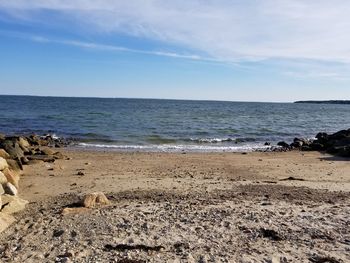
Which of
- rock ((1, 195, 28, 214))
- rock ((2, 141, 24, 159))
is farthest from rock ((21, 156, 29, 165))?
rock ((1, 195, 28, 214))

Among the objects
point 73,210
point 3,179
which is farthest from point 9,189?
point 73,210

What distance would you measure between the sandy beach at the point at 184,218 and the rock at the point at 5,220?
0.44ft

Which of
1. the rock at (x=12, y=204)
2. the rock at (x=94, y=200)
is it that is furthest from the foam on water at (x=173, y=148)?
the rock at (x=12, y=204)

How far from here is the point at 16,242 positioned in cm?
778

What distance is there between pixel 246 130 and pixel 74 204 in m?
30.9

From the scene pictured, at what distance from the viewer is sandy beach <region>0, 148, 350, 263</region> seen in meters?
7.28

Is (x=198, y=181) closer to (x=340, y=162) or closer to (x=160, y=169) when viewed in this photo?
(x=160, y=169)

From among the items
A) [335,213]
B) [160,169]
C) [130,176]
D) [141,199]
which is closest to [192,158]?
[160,169]

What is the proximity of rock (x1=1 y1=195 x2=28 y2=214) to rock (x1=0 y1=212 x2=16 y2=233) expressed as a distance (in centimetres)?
49

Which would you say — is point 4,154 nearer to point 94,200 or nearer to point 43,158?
point 43,158

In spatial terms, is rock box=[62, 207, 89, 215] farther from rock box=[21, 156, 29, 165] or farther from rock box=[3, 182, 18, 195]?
rock box=[21, 156, 29, 165]

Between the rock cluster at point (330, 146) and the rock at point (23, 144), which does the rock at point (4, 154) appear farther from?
the rock cluster at point (330, 146)

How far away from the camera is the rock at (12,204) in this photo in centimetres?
971

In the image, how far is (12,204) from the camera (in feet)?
32.6
